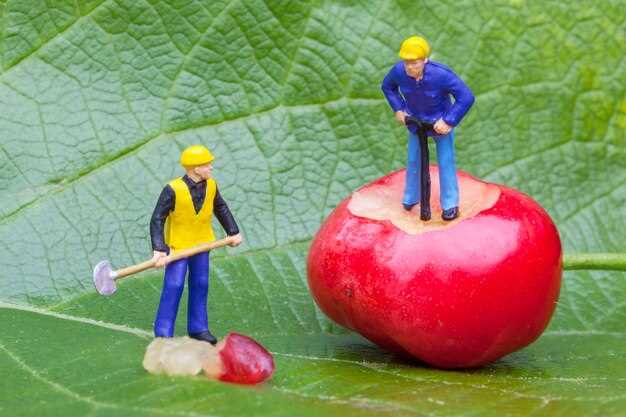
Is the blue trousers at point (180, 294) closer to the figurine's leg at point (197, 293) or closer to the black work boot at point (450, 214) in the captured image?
the figurine's leg at point (197, 293)

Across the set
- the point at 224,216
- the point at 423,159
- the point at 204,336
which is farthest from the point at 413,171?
the point at 204,336

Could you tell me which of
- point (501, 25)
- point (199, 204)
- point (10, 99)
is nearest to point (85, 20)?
point (10, 99)

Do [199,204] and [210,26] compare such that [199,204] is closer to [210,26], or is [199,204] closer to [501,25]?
[210,26]

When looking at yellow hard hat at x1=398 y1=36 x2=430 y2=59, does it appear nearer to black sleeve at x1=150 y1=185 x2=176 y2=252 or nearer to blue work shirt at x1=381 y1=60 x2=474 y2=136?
blue work shirt at x1=381 y1=60 x2=474 y2=136

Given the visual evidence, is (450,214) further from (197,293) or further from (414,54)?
(197,293)

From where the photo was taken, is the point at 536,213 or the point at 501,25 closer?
the point at 536,213

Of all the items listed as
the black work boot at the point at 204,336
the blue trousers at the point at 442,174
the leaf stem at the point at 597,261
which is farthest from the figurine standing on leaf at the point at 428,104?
the black work boot at the point at 204,336
